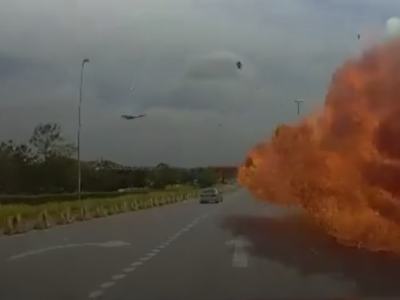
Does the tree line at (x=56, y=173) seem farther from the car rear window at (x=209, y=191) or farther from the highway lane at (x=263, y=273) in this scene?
the highway lane at (x=263, y=273)

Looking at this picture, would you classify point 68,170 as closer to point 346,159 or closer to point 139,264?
point 346,159

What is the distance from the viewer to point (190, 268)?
16.7m

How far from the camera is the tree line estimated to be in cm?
6962

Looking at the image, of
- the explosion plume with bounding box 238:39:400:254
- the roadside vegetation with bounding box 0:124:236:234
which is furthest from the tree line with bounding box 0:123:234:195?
the explosion plume with bounding box 238:39:400:254

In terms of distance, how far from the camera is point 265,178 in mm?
41312

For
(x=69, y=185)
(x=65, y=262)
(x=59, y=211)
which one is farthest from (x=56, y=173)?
(x=65, y=262)

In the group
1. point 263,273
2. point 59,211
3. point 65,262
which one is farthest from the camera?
point 59,211

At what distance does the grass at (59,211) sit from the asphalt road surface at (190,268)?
23.2 feet

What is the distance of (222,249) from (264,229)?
32.1ft

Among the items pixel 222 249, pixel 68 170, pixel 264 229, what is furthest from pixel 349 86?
pixel 68 170

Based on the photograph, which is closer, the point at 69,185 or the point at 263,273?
the point at 263,273

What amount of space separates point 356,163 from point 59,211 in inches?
818

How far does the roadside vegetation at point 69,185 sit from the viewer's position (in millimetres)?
40688

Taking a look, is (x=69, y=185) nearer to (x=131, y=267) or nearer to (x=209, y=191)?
(x=209, y=191)
